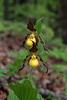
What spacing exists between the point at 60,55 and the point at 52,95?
1013mm

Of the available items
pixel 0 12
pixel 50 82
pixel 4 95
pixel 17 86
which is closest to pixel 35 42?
pixel 17 86

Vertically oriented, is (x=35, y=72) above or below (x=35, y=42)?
below

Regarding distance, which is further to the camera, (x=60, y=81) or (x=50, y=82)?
(x=60, y=81)

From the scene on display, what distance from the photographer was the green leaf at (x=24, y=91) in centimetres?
96

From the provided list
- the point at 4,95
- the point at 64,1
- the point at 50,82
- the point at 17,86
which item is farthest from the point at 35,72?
the point at 64,1

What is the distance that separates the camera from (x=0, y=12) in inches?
408

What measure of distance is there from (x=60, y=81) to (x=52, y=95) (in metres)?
0.79

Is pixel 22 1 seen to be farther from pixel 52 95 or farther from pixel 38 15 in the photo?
pixel 52 95

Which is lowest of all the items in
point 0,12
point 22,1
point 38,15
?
point 0,12

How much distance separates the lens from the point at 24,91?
0.99 m

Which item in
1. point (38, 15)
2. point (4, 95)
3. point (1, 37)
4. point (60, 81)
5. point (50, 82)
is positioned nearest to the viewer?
point (4, 95)

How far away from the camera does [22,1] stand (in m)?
7.21

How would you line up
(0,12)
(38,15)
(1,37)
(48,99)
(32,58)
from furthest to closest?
1. (0,12)
2. (38,15)
3. (1,37)
4. (48,99)
5. (32,58)

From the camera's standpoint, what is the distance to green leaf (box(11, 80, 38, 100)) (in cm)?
96
